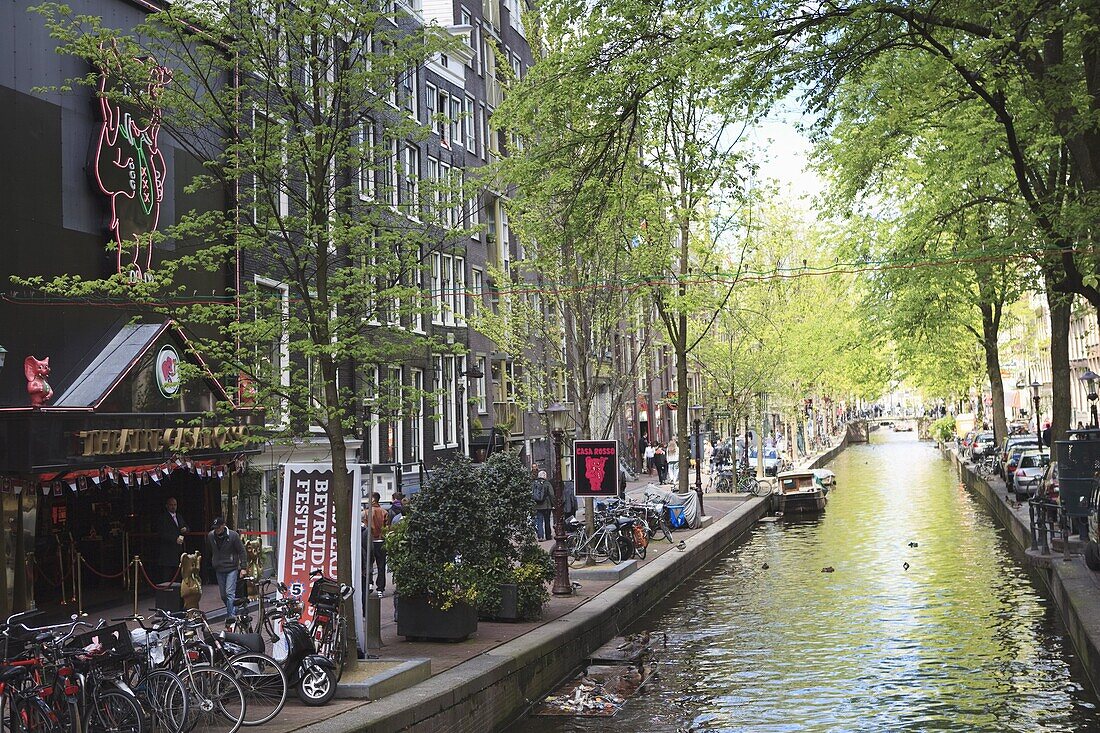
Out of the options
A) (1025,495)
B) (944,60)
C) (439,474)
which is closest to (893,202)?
(1025,495)

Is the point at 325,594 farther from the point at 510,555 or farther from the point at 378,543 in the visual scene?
the point at 378,543

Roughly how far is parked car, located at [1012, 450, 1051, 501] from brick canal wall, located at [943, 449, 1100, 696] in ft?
11.8

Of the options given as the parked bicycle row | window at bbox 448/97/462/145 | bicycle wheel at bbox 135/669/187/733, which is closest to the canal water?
the parked bicycle row

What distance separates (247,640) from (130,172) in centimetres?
1148

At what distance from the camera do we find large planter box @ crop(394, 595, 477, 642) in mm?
15711

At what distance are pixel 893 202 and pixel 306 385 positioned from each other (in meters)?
25.7

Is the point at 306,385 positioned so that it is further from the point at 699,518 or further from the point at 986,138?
the point at 699,518

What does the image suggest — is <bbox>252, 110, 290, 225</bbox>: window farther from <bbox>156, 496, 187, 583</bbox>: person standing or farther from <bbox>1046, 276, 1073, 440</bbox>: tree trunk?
<bbox>1046, 276, 1073, 440</bbox>: tree trunk

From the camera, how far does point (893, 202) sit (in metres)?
35.2

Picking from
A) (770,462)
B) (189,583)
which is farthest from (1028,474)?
(189,583)

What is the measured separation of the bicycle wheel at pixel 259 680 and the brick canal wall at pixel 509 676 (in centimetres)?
91

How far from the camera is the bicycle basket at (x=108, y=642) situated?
1075cm

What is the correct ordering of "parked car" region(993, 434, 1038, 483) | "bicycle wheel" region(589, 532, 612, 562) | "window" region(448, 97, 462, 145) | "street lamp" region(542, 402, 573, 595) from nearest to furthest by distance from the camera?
"street lamp" region(542, 402, 573, 595) < "bicycle wheel" region(589, 532, 612, 562) < "window" region(448, 97, 462, 145) < "parked car" region(993, 434, 1038, 483)

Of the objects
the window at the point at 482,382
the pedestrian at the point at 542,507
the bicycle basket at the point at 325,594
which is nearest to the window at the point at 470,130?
the window at the point at 482,382
